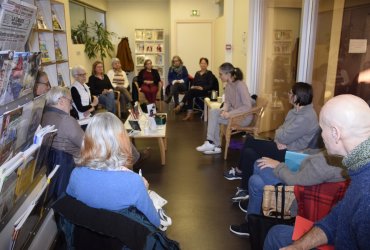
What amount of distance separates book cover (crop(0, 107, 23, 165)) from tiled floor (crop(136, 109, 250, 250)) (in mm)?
1527

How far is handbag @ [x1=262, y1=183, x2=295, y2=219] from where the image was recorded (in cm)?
209

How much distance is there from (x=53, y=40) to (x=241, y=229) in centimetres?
372

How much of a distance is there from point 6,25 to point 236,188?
268 centimetres

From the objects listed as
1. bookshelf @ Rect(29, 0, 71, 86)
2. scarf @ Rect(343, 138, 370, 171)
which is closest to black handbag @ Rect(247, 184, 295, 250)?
scarf @ Rect(343, 138, 370, 171)

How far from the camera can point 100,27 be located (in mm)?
8109

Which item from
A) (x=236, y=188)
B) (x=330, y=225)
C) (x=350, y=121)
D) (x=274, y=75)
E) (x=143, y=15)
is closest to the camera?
(x=350, y=121)

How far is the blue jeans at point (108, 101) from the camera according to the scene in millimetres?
6141

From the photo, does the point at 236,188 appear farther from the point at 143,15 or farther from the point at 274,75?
the point at 143,15

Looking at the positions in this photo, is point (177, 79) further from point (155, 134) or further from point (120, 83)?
point (155, 134)

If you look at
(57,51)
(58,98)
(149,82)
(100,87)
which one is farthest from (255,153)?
(149,82)

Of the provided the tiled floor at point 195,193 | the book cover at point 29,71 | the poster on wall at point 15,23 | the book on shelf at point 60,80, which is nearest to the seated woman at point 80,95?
the book on shelf at point 60,80

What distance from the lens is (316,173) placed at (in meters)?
1.98

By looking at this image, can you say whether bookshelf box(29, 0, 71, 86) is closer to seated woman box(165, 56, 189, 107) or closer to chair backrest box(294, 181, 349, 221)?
seated woman box(165, 56, 189, 107)

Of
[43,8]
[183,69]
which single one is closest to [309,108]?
[43,8]
